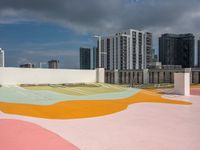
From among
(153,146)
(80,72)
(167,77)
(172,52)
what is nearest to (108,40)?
(172,52)

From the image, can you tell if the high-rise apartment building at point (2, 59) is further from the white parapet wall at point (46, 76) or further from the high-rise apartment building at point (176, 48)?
the high-rise apartment building at point (176, 48)

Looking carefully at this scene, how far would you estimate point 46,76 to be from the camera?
19484 mm

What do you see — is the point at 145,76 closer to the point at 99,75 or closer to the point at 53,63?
the point at 99,75

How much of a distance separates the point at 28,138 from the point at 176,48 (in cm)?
8141

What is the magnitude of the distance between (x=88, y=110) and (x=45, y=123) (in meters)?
2.88

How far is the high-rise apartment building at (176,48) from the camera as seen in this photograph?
7775cm

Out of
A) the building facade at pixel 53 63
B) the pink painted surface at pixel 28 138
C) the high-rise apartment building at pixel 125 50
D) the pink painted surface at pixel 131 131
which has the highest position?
the high-rise apartment building at pixel 125 50

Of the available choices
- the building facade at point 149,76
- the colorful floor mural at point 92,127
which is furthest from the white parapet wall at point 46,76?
the colorful floor mural at point 92,127

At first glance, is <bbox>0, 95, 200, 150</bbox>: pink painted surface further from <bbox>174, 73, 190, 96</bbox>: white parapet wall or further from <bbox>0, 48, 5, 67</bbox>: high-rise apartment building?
<bbox>0, 48, 5, 67</bbox>: high-rise apartment building

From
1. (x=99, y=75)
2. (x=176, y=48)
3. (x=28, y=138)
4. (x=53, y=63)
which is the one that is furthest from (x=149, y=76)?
(x=176, y=48)

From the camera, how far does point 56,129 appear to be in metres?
6.73

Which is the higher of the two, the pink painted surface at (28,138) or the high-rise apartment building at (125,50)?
the high-rise apartment building at (125,50)

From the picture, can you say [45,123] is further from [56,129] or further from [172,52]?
[172,52]

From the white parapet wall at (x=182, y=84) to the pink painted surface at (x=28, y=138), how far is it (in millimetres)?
13372
